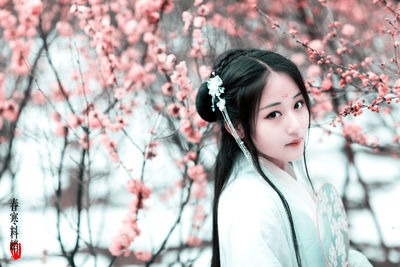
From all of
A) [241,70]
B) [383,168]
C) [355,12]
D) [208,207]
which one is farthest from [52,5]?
[383,168]

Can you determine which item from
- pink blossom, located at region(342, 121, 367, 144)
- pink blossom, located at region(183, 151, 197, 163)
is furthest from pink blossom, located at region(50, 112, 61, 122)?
pink blossom, located at region(342, 121, 367, 144)

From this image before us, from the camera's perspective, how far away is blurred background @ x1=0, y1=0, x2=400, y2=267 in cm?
149

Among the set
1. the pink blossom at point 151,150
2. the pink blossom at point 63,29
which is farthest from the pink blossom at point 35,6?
the pink blossom at point 151,150

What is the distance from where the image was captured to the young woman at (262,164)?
38.3 inches

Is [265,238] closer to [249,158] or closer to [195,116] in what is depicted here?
[249,158]

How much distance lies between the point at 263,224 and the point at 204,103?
39cm

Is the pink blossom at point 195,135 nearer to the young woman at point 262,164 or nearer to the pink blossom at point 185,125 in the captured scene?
the pink blossom at point 185,125

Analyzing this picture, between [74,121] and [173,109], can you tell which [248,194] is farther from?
[74,121]

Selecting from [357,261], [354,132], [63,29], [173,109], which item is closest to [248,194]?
[357,261]

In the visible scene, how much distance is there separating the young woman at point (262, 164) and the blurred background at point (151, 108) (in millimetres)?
A: 135

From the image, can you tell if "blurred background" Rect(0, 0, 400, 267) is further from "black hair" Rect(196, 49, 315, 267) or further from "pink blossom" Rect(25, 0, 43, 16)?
"black hair" Rect(196, 49, 315, 267)

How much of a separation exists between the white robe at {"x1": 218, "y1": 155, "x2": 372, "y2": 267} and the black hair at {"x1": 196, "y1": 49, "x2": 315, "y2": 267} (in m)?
0.03

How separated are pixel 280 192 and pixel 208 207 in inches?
47.7

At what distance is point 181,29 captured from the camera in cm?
184
